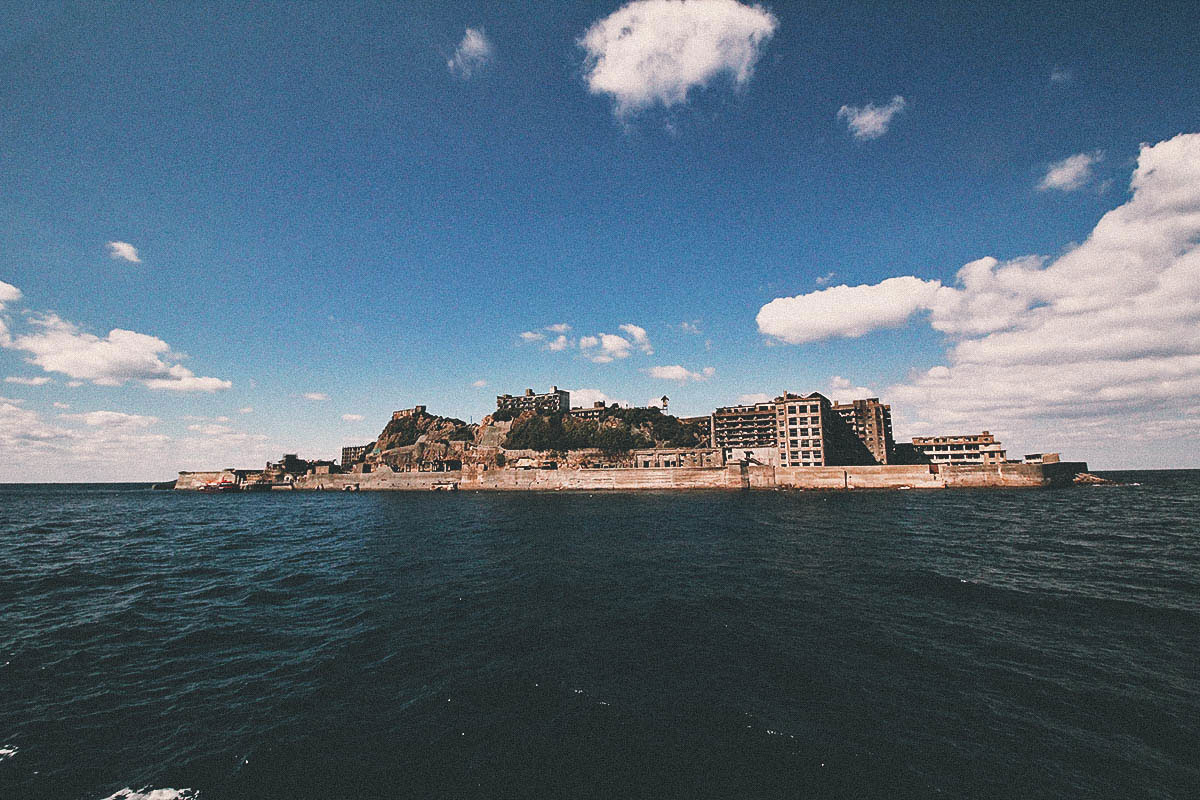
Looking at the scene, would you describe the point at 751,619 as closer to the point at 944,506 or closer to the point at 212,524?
the point at 944,506

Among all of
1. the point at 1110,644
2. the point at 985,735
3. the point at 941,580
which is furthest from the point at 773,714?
the point at 941,580

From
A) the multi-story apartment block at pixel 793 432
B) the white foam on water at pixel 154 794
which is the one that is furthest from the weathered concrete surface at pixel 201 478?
the white foam on water at pixel 154 794

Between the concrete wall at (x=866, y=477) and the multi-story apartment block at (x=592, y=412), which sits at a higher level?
the multi-story apartment block at (x=592, y=412)

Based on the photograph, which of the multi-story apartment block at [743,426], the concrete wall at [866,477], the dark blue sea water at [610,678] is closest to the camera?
the dark blue sea water at [610,678]

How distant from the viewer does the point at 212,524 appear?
66938 mm

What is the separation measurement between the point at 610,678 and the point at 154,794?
1158 centimetres

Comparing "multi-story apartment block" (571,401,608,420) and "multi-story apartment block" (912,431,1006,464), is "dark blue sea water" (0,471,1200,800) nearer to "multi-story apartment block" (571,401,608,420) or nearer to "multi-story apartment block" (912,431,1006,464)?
"multi-story apartment block" (912,431,1006,464)

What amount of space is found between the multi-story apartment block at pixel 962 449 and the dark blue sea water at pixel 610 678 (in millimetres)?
123460

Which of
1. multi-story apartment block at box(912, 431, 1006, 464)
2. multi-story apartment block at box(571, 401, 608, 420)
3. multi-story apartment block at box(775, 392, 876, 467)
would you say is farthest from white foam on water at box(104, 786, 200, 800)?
multi-story apartment block at box(571, 401, 608, 420)

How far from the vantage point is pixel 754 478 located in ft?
405

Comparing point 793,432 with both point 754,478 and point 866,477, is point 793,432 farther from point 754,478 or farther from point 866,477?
point 866,477

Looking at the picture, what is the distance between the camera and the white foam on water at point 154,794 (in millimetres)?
9836

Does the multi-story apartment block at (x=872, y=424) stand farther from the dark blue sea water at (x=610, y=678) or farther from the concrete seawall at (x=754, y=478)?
the dark blue sea water at (x=610, y=678)

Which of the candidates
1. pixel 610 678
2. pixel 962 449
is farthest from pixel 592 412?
pixel 610 678
